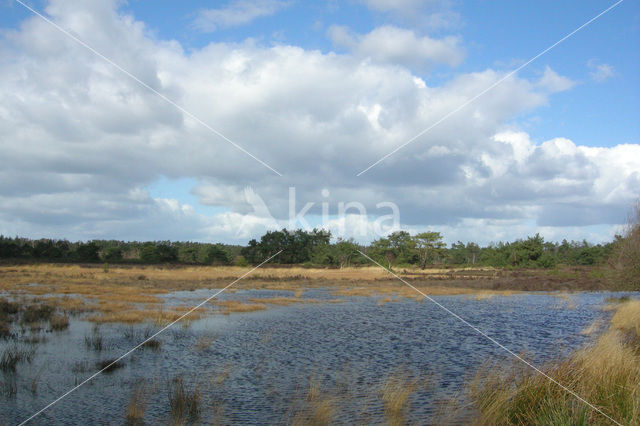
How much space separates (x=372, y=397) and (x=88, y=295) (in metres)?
34.9

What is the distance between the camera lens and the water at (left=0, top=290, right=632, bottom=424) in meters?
13.7

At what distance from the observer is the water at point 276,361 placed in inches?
541

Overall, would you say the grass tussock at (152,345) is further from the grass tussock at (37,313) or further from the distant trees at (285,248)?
the distant trees at (285,248)

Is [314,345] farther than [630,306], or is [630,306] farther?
[630,306]

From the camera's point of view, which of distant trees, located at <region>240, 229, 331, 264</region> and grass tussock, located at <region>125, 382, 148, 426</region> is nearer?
grass tussock, located at <region>125, 382, 148, 426</region>

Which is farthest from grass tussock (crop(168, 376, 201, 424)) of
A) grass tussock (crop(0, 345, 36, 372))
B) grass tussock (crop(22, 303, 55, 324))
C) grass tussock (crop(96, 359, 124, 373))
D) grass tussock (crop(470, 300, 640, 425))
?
grass tussock (crop(22, 303, 55, 324))

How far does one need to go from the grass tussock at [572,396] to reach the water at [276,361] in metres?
1.92

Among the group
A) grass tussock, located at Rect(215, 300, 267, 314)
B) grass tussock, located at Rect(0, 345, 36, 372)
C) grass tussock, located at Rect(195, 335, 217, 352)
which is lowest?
grass tussock, located at Rect(195, 335, 217, 352)

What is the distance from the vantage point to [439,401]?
1437 centimetres

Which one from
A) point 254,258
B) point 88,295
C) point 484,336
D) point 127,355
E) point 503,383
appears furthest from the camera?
point 254,258

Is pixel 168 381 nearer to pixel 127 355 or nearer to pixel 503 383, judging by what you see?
pixel 127 355

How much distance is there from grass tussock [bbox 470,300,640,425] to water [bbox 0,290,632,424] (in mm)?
1920

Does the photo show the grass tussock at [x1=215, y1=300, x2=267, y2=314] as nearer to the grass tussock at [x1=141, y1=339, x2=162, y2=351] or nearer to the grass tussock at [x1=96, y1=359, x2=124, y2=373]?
the grass tussock at [x1=141, y1=339, x2=162, y2=351]

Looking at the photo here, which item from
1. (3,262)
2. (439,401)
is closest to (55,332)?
(439,401)
